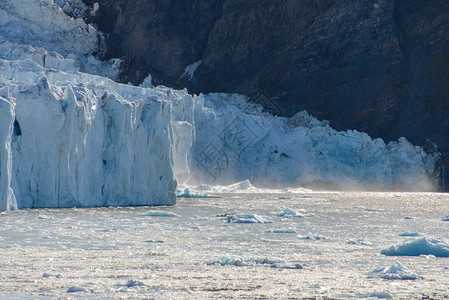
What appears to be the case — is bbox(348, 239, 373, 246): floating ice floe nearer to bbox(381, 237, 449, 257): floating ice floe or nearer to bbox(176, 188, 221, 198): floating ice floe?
bbox(381, 237, 449, 257): floating ice floe

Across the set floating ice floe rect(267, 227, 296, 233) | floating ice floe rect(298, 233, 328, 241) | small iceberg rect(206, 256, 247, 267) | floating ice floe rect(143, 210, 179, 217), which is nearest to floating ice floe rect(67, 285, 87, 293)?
small iceberg rect(206, 256, 247, 267)

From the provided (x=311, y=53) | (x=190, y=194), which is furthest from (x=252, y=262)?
(x=311, y=53)

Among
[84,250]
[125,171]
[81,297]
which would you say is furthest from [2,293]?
[125,171]

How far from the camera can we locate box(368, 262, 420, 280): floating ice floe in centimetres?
1190

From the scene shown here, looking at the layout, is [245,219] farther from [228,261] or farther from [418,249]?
[228,261]

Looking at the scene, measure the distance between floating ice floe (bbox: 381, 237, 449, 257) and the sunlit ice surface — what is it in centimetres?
20

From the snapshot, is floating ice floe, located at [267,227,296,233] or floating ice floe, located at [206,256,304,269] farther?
floating ice floe, located at [267,227,296,233]

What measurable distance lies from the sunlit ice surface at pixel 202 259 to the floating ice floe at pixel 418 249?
20 centimetres

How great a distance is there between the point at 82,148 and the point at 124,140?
7.61 feet

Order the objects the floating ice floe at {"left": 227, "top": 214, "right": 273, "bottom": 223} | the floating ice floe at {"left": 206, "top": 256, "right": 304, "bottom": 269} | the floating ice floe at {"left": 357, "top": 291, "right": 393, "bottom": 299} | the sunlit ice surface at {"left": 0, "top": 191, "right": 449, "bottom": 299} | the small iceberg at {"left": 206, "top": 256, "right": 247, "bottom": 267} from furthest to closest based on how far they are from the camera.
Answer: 1. the floating ice floe at {"left": 227, "top": 214, "right": 273, "bottom": 223}
2. the small iceberg at {"left": 206, "top": 256, "right": 247, "bottom": 267}
3. the floating ice floe at {"left": 206, "top": 256, "right": 304, "bottom": 269}
4. the sunlit ice surface at {"left": 0, "top": 191, "right": 449, "bottom": 299}
5. the floating ice floe at {"left": 357, "top": 291, "right": 393, "bottom": 299}

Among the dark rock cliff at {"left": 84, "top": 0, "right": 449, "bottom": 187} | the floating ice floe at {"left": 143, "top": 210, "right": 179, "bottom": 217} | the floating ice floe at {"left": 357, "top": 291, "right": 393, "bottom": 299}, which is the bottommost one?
the floating ice floe at {"left": 357, "top": 291, "right": 393, "bottom": 299}

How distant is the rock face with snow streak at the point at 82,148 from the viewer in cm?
2428

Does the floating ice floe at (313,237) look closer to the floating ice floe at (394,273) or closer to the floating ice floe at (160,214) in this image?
the floating ice floe at (394,273)

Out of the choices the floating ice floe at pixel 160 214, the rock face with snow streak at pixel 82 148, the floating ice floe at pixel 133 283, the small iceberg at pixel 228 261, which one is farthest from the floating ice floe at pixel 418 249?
the rock face with snow streak at pixel 82 148
